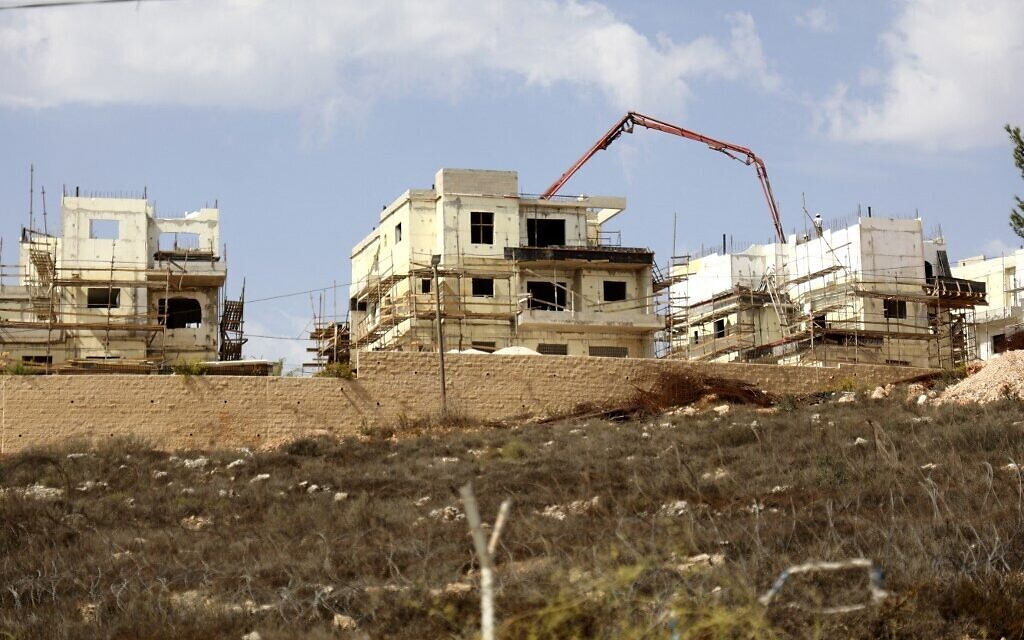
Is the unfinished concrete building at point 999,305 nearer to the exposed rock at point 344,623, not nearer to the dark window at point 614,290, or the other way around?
the dark window at point 614,290

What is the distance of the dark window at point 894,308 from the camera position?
50125mm

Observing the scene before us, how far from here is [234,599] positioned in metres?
16.5

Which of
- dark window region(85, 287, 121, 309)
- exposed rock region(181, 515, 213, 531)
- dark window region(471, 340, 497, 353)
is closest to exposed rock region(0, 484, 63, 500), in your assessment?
exposed rock region(181, 515, 213, 531)

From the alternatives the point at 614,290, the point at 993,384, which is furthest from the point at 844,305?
the point at 993,384

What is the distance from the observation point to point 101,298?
1848 inches

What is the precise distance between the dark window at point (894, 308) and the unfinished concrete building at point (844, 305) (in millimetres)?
36

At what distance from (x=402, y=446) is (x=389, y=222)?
18.4 metres

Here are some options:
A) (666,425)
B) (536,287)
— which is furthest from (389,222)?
(666,425)

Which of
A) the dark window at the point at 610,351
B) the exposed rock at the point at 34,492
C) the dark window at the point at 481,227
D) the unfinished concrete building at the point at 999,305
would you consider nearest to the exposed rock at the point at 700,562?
the exposed rock at the point at 34,492

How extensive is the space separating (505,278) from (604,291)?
3.44 metres

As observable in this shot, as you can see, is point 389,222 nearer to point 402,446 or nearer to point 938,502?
point 402,446

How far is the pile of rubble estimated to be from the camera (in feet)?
106

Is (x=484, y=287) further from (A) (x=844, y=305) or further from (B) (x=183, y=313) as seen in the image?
(A) (x=844, y=305)

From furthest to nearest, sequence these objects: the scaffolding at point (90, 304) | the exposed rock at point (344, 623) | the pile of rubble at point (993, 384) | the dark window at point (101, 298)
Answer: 1. the dark window at point (101, 298)
2. the scaffolding at point (90, 304)
3. the pile of rubble at point (993, 384)
4. the exposed rock at point (344, 623)
